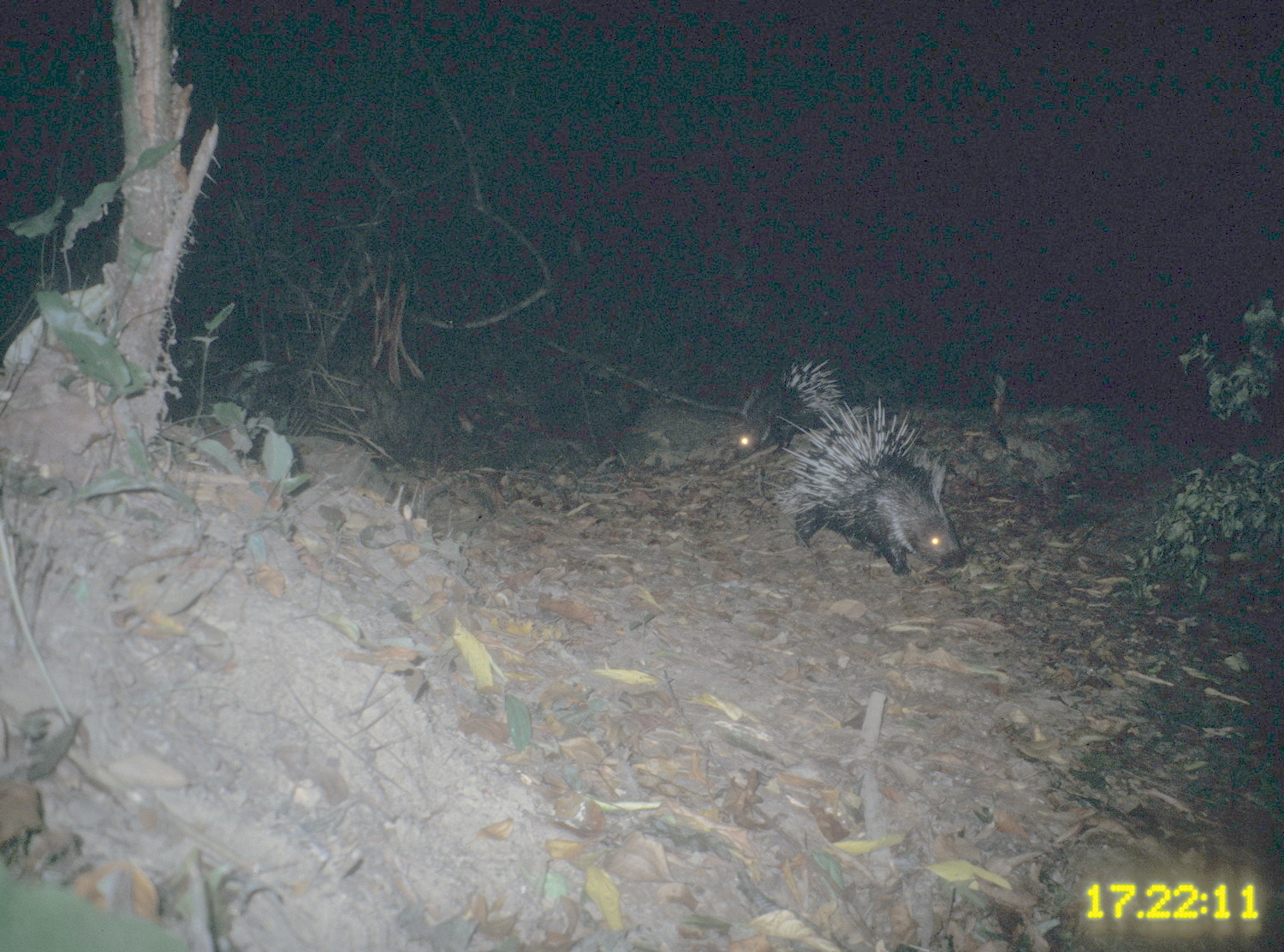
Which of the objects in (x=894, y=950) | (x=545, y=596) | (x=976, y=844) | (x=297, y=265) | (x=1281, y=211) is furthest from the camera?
(x=297, y=265)

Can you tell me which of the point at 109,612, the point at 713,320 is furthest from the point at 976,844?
the point at 713,320

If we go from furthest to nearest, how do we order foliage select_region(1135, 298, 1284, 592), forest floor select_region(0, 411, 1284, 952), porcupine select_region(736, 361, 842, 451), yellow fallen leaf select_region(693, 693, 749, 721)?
porcupine select_region(736, 361, 842, 451)
foliage select_region(1135, 298, 1284, 592)
yellow fallen leaf select_region(693, 693, 749, 721)
forest floor select_region(0, 411, 1284, 952)

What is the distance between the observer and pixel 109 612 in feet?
6.73

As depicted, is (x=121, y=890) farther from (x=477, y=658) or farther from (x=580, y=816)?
(x=477, y=658)

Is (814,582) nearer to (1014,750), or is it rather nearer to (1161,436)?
(1014,750)

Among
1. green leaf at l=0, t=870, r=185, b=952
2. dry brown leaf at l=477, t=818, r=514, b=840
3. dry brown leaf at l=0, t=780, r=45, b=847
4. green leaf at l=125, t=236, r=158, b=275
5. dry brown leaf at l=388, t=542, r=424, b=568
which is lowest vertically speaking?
dry brown leaf at l=477, t=818, r=514, b=840

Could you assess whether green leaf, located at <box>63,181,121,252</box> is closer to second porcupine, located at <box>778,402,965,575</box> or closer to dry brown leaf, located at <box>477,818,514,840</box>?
dry brown leaf, located at <box>477,818,514,840</box>

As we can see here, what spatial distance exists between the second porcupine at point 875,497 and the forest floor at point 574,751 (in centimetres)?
129

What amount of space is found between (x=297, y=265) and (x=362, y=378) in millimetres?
1312

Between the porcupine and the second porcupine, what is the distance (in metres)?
1.40

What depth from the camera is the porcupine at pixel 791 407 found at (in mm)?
8859

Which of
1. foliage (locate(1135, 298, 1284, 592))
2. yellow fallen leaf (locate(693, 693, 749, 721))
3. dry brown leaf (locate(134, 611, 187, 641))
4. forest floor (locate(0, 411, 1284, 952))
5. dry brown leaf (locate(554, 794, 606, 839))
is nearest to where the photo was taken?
forest floor (locate(0, 411, 1284, 952))

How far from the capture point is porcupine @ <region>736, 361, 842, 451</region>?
886 centimetres
